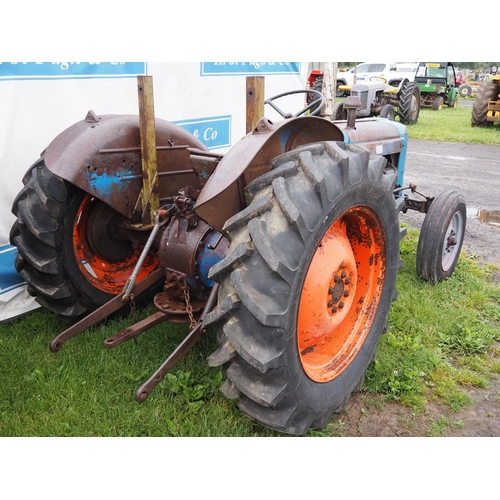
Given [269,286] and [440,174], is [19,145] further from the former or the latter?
[440,174]

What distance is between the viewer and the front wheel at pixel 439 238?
381 cm

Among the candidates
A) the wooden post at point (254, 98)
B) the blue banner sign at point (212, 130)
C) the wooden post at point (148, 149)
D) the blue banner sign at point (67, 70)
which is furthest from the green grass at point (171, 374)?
the blue banner sign at point (212, 130)

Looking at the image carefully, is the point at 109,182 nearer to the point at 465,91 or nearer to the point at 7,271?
the point at 7,271

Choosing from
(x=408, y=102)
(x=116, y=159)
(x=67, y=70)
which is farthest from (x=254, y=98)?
(x=408, y=102)

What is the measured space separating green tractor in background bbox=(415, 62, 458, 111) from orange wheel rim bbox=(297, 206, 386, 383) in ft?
61.2

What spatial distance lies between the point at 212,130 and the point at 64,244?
8.58 feet

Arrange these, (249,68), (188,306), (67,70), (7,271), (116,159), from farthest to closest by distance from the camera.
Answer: (249,68), (67,70), (7,271), (116,159), (188,306)

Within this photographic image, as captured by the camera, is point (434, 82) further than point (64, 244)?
Yes

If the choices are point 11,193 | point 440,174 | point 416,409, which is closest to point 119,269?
point 11,193

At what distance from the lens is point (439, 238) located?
12.4ft

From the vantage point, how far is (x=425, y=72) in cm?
1984

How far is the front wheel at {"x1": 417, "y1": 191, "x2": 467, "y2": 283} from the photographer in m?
3.81

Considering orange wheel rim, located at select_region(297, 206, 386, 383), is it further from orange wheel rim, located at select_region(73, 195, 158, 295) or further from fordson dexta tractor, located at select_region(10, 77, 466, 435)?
orange wheel rim, located at select_region(73, 195, 158, 295)

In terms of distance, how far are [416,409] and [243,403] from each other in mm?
1120
